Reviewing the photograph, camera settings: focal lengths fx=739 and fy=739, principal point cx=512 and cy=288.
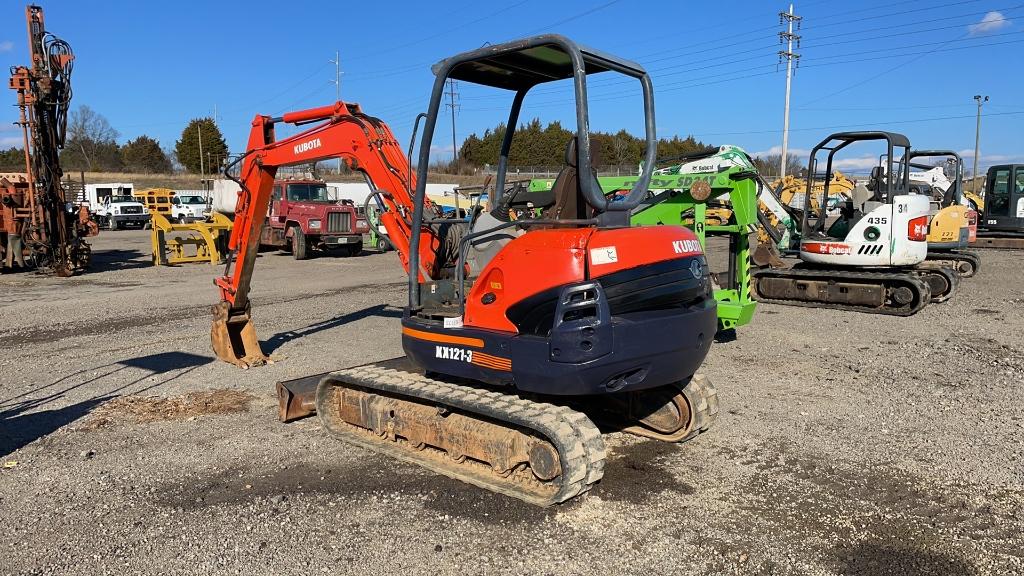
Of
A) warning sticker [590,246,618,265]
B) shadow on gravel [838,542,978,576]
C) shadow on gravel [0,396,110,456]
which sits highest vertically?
warning sticker [590,246,618,265]

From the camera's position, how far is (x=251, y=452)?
5.40m

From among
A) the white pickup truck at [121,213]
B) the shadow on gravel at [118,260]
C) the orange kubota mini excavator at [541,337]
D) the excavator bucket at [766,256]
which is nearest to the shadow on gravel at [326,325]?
the orange kubota mini excavator at [541,337]

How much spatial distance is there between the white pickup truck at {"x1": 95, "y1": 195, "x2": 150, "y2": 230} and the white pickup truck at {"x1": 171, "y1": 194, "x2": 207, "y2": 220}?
1469 millimetres

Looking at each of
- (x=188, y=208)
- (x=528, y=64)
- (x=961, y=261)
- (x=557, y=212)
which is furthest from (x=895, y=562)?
(x=188, y=208)

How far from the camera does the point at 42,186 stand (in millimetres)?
16953

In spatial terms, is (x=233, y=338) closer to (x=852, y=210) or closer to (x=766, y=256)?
(x=852, y=210)

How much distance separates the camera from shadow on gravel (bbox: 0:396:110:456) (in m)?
5.70

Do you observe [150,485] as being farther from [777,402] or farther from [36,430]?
[777,402]

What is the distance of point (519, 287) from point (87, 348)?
22.9ft

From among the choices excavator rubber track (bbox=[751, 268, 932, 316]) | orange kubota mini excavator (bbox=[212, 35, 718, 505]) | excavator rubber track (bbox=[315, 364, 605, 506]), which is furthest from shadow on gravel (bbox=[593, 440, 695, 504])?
excavator rubber track (bbox=[751, 268, 932, 316])

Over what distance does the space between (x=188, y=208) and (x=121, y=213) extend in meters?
3.21

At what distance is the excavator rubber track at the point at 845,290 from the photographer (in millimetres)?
11500

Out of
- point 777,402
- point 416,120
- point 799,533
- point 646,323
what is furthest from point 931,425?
point 416,120

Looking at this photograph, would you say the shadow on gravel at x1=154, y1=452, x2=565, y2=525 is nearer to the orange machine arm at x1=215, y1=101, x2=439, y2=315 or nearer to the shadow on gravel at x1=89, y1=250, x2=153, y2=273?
the orange machine arm at x1=215, y1=101, x2=439, y2=315
